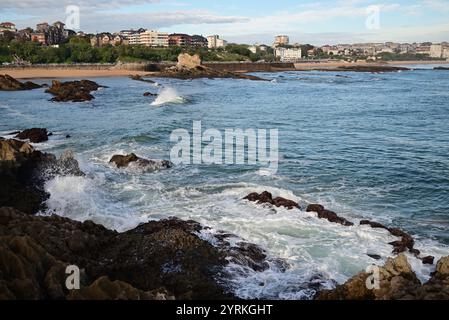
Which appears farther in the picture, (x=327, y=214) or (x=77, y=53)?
(x=77, y=53)

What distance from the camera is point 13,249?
822 centimetres

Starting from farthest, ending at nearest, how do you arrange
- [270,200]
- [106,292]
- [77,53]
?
[77,53] → [270,200] → [106,292]

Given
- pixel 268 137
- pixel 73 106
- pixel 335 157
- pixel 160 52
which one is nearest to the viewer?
pixel 335 157

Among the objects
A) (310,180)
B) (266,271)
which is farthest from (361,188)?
(266,271)

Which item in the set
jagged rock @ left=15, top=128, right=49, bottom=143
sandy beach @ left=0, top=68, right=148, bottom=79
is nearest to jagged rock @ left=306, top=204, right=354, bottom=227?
jagged rock @ left=15, top=128, right=49, bottom=143

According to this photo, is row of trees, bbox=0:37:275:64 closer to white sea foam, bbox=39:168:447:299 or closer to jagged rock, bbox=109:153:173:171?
jagged rock, bbox=109:153:173:171

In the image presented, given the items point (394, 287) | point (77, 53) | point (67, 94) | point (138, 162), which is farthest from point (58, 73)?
point (394, 287)

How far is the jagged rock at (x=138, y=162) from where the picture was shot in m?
20.4

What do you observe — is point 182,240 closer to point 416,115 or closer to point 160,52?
point 416,115

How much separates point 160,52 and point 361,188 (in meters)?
111

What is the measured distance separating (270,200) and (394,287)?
7635 millimetres

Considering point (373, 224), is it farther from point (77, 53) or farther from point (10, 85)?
point (77, 53)

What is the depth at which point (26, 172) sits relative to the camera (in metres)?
17.4

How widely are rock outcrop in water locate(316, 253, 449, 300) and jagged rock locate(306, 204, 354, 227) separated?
4616 millimetres
